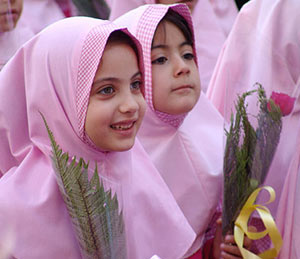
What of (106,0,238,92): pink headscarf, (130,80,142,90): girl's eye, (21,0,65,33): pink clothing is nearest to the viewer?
(130,80,142,90): girl's eye

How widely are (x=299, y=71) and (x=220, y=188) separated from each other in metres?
0.54

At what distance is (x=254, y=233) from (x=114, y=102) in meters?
0.65

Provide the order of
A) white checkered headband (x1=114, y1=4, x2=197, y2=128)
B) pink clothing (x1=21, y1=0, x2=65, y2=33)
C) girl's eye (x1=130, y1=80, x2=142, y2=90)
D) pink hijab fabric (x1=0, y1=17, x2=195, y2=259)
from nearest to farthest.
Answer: pink hijab fabric (x1=0, y1=17, x2=195, y2=259)
girl's eye (x1=130, y1=80, x2=142, y2=90)
white checkered headband (x1=114, y1=4, x2=197, y2=128)
pink clothing (x1=21, y1=0, x2=65, y2=33)

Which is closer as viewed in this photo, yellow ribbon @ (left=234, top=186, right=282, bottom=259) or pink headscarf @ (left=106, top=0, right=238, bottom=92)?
yellow ribbon @ (left=234, top=186, right=282, bottom=259)

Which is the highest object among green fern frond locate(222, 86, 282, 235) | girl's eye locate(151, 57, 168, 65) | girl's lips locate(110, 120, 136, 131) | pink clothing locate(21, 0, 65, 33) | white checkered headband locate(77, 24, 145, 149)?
white checkered headband locate(77, 24, 145, 149)

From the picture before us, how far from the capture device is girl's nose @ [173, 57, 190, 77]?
179 centimetres

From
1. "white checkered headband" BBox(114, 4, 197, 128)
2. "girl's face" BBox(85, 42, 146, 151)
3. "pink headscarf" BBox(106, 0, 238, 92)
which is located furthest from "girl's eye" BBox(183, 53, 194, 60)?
"pink headscarf" BBox(106, 0, 238, 92)

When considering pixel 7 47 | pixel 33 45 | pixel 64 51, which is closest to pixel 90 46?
pixel 64 51

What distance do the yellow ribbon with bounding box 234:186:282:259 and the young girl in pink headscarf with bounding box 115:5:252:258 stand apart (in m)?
0.14

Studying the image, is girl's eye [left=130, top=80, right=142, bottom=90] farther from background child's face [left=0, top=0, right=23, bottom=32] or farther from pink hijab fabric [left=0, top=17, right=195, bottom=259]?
background child's face [left=0, top=0, right=23, bottom=32]

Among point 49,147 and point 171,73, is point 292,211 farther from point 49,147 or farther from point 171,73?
point 49,147

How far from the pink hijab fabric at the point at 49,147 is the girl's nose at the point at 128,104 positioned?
0.10 metres

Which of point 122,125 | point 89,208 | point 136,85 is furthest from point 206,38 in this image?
point 89,208

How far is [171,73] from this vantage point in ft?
5.93
